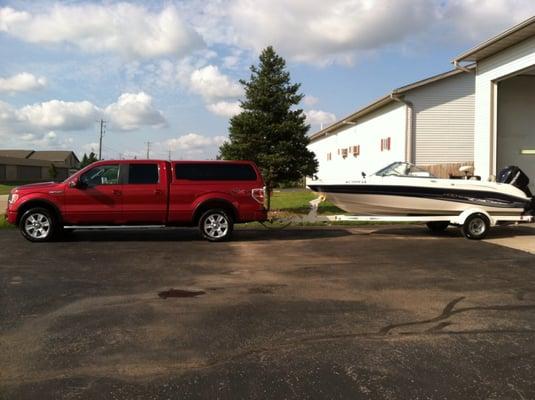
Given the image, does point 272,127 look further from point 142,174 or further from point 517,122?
point 517,122

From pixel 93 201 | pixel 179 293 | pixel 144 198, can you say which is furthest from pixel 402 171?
pixel 179 293

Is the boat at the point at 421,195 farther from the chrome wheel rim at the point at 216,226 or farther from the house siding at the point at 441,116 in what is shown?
the house siding at the point at 441,116

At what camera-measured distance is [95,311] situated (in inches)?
240

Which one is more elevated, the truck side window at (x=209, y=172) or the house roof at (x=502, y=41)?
the house roof at (x=502, y=41)

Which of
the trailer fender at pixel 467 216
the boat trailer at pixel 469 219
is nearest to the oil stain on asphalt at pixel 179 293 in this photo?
the boat trailer at pixel 469 219

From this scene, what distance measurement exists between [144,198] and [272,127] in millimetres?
7735

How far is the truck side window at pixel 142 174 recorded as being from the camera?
11711 mm

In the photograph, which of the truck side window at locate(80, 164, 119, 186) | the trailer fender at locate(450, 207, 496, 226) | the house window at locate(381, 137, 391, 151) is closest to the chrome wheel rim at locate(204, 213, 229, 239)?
the truck side window at locate(80, 164, 119, 186)

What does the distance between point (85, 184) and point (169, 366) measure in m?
7.91

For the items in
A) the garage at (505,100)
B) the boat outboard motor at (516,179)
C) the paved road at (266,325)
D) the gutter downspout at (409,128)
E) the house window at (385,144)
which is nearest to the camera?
the paved road at (266,325)

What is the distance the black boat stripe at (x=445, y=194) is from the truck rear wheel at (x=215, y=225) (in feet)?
9.15

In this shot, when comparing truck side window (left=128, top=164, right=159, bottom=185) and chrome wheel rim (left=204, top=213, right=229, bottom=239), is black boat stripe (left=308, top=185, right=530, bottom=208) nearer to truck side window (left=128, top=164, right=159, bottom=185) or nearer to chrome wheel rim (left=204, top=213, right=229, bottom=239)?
chrome wheel rim (left=204, top=213, right=229, bottom=239)

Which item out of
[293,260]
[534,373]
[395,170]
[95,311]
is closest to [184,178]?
[293,260]

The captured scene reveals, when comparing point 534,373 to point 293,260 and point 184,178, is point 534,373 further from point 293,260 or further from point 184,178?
point 184,178
